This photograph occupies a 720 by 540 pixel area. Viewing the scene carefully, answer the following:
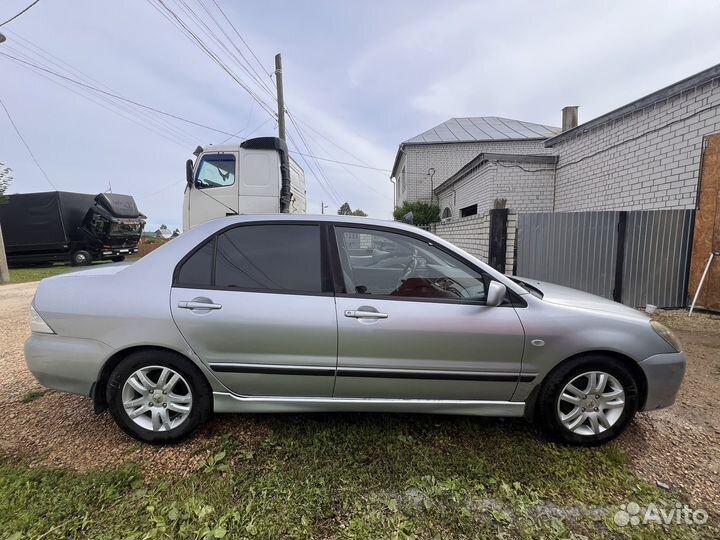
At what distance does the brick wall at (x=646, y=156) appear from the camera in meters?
5.84

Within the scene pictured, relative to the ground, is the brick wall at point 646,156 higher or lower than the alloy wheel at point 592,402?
higher

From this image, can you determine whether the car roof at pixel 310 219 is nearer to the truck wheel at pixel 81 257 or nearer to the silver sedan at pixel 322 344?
the silver sedan at pixel 322 344

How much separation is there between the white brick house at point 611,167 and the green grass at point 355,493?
5.34 metres

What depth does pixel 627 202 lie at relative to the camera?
7.33m

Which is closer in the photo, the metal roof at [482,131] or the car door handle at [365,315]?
the car door handle at [365,315]

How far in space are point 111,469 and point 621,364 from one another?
3328 mm

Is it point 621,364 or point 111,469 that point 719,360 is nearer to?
point 621,364

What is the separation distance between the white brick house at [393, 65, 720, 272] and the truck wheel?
1440cm

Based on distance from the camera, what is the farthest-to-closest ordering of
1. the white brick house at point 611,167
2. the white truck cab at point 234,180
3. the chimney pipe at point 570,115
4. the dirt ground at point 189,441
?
the chimney pipe at point 570,115
the white truck cab at point 234,180
the white brick house at point 611,167
the dirt ground at point 189,441

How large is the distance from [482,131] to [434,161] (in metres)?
3.58

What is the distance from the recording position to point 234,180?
619cm

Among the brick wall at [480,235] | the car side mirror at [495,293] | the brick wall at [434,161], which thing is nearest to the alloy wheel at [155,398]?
the car side mirror at [495,293]

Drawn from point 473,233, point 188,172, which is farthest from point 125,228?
point 473,233

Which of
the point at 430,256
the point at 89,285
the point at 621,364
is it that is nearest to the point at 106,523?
the point at 89,285
